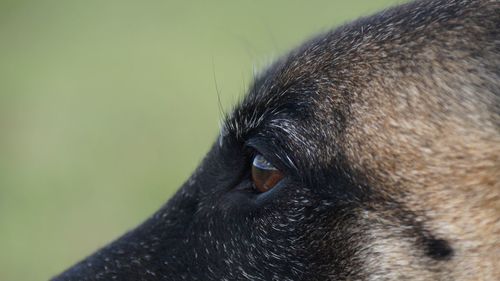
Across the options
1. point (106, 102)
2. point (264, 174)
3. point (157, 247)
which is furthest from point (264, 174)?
point (106, 102)

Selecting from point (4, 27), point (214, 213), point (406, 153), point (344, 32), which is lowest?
point (4, 27)

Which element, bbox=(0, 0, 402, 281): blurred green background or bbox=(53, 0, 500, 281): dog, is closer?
bbox=(53, 0, 500, 281): dog

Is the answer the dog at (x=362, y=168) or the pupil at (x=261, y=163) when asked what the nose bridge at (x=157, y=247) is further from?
the pupil at (x=261, y=163)

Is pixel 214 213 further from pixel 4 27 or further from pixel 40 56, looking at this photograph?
pixel 4 27

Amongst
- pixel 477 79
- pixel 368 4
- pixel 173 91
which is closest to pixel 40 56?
pixel 173 91

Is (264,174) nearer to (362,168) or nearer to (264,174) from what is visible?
(264,174)

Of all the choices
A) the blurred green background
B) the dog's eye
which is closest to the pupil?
the dog's eye

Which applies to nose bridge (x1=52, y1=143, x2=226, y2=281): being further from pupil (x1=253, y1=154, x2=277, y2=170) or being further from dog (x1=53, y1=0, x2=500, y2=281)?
pupil (x1=253, y1=154, x2=277, y2=170)
